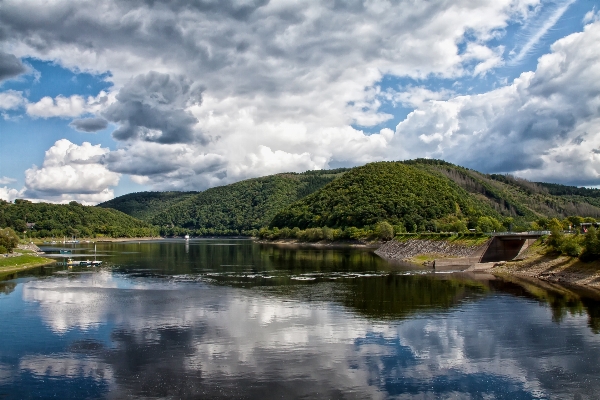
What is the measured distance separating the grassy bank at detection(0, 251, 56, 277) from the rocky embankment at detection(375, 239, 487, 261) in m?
73.4

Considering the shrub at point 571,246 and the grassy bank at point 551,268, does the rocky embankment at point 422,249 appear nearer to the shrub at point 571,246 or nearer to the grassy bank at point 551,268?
the grassy bank at point 551,268

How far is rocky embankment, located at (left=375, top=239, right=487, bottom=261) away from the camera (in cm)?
9425

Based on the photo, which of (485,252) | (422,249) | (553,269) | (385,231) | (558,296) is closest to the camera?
(558,296)

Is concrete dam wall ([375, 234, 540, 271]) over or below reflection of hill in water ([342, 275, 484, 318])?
over

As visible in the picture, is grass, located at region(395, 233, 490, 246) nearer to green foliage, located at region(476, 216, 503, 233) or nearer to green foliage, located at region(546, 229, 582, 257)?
green foliage, located at region(546, 229, 582, 257)

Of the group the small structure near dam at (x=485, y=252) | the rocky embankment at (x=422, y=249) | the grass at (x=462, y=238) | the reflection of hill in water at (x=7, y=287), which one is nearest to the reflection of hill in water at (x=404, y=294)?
the small structure near dam at (x=485, y=252)

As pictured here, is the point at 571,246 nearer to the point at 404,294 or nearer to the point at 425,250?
the point at 404,294

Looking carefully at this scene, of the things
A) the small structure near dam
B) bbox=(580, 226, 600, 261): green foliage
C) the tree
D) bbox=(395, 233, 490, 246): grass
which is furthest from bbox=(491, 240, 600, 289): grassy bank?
the tree

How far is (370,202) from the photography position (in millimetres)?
195500

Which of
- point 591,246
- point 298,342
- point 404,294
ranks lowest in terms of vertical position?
A: point 298,342

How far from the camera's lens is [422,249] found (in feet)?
360

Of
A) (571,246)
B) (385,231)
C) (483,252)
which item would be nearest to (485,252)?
(483,252)

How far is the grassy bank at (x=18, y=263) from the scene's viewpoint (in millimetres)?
78250

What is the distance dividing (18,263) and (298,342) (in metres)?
71.2
